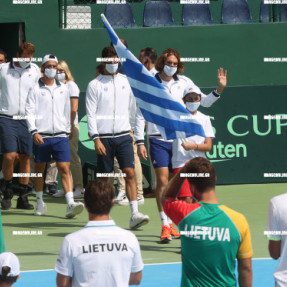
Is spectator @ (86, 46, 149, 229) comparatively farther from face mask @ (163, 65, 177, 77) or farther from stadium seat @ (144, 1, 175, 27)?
stadium seat @ (144, 1, 175, 27)

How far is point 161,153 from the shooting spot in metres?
9.93

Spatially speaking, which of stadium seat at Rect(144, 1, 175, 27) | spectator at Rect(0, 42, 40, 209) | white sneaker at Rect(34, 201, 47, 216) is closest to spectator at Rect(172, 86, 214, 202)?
white sneaker at Rect(34, 201, 47, 216)

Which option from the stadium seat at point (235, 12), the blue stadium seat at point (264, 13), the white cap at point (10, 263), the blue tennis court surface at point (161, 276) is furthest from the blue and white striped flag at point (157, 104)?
the blue stadium seat at point (264, 13)

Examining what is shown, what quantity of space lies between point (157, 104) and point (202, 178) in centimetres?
361

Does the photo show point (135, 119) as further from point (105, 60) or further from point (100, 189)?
point (100, 189)

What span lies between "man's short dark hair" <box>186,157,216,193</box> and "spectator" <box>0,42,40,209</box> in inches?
277

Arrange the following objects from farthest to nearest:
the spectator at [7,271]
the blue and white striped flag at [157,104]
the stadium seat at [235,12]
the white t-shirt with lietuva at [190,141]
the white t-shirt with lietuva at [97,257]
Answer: the stadium seat at [235,12] → the white t-shirt with lietuva at [190,141] → the blue and white striped flag at [157,104] → the white t-shirt with lietuva at [97,257] → the spectator at [7,271]

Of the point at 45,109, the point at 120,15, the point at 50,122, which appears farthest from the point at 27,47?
the point at 120,15

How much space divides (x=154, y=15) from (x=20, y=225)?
7.40m

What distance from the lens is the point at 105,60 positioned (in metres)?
Result: 10.5

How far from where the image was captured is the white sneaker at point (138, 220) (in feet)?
33.8

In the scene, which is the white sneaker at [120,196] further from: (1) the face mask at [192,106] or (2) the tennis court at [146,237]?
(1) the face mask at [192,106]

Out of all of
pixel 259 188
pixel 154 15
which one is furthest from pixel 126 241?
pixel 154 15

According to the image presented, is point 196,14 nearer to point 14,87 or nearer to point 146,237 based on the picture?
point 14,87
